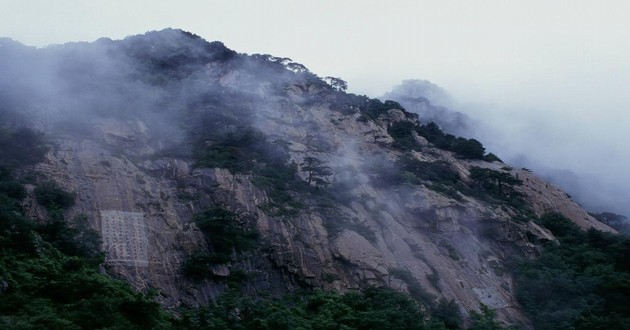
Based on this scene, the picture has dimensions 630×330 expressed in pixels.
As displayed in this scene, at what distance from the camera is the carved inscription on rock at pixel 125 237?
28031 mm

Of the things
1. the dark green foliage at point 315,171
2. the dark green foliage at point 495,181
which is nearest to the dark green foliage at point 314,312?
the dark green foliage at point 315,171

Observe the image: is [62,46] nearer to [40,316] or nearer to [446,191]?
[446,191]

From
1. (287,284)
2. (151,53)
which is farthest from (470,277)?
(151,53)

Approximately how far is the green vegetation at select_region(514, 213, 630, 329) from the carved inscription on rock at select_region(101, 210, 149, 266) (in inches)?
785

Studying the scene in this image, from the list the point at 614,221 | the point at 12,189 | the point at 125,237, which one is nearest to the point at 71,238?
the point at 125,237

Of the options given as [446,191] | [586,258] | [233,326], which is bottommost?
[233,326]

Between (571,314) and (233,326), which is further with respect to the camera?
(571,314)

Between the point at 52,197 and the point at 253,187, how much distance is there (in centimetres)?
1083

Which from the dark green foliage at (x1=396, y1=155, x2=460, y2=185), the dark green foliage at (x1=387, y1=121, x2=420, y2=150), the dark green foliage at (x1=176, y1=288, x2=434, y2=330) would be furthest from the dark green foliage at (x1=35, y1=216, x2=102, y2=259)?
the dark green foliage at (x1=387, y1=121, x2=420, y2=150)

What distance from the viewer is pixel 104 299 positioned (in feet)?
67.8

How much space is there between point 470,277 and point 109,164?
20.2 m

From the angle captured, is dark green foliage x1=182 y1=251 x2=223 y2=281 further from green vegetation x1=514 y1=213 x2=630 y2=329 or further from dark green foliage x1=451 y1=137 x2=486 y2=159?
dark green foliage x1=451 y1=137 x2=486 y2=159

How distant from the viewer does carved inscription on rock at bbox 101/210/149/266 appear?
92.0 ft

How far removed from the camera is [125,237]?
95.7 feet
